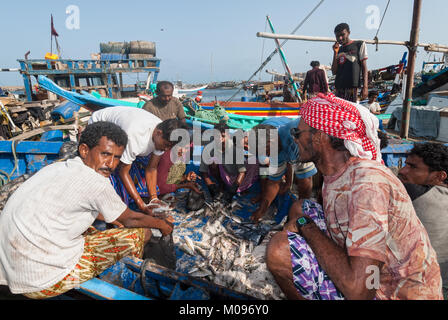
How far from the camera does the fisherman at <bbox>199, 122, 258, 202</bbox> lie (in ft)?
13.7

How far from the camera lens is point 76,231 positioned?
198 centimetres

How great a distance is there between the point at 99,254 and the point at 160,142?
1.69 metres

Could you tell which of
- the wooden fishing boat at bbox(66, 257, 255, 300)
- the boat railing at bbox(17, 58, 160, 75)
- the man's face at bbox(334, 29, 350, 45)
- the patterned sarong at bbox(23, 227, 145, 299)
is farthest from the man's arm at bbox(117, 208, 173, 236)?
the boat railing at bbox(17, 58, 160, 75)

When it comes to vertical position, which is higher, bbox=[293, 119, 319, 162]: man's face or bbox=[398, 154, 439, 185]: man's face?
bbox=[293, 119, 319, 162]: man's face

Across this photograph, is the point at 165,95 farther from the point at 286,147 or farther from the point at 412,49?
the point at 412,49

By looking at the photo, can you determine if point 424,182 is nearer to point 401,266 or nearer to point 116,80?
point 401,266

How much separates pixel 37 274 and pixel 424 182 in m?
3.39

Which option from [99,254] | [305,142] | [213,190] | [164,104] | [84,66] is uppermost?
[84,66]

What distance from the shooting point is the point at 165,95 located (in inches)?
215

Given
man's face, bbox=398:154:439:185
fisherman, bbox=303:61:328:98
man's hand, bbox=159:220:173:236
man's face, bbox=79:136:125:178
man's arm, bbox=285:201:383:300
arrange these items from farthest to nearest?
fisherman, bbox=303:61:328:98 < man's hand, bbox=159:220:173:236 < man's face, bbox=398:154:439:185 < man's face, bbox=79:136:125:178 < man's arm, bbox=285:201:383:300

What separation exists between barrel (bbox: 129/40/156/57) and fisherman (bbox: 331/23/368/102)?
22.6 m

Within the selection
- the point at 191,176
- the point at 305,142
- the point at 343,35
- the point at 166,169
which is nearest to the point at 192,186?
the point at 191,176

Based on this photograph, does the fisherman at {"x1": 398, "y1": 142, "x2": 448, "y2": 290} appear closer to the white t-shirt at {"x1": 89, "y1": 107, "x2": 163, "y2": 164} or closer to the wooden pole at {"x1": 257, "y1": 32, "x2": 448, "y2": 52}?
the wooden pole at {"x1": 257, "y1": 32, "x2": 448, "y2": 52}

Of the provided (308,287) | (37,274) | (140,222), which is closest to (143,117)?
(140,222)
